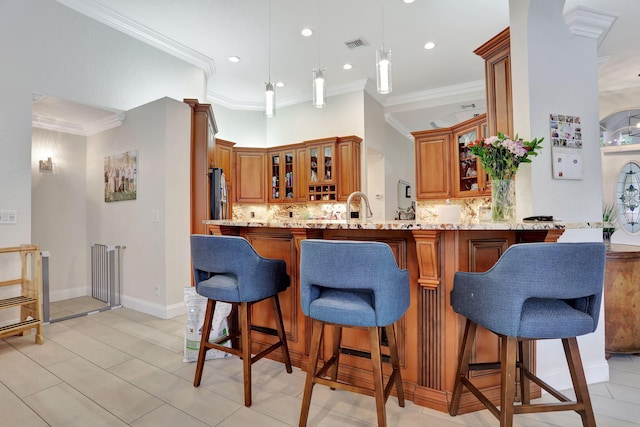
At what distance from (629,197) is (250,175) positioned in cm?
631

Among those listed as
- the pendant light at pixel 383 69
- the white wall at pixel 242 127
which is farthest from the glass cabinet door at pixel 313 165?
the pendant light at pixel 383 69

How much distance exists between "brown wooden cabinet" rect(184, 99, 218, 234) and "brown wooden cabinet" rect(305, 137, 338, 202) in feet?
7.24

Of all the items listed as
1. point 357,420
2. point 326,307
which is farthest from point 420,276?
point 357,420

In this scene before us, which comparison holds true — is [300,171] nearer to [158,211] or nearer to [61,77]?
[158,211]

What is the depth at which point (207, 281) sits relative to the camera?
1.95m

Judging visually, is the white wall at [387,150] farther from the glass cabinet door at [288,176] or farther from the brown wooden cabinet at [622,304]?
the brown wooden cabinet at [622,304]

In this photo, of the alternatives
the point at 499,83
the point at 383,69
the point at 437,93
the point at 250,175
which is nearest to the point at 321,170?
the point at 250,175

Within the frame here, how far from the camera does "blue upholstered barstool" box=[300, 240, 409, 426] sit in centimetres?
138

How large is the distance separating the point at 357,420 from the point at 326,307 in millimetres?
724

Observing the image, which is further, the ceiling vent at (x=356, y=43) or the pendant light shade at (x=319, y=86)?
the ceiling vent at (x=356, y=43)

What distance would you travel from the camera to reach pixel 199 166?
367 cm

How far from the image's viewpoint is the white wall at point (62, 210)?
398 cm

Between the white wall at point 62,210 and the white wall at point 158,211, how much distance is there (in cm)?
89

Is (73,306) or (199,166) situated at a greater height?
(199,166)
